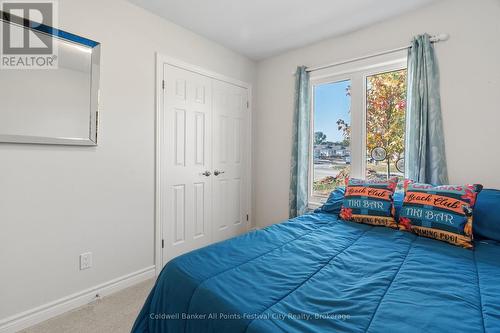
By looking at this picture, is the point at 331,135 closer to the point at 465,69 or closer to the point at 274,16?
the point at 465,69

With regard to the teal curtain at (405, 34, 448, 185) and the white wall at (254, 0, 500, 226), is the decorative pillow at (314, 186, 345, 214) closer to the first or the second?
the teal curtain at (405, 34, 448, 185)

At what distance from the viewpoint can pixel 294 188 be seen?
3061 mm

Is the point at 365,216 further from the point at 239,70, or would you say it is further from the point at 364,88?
the point at 239,70

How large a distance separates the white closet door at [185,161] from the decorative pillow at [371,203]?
5.18 feet

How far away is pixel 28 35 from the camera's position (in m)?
1.68

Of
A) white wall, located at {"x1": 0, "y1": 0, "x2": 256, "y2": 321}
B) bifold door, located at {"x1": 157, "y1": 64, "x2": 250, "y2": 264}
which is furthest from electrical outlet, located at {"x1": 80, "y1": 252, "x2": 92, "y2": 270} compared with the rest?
bifold door, located at {"x1": 157, "y1": 64, "x2": 250, "y2": 264}

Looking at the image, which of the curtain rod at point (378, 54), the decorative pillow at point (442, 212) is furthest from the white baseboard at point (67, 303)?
the curtain rod at point (378, 54)

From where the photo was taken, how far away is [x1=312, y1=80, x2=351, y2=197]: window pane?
2840mm

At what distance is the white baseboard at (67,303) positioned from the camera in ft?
5.37

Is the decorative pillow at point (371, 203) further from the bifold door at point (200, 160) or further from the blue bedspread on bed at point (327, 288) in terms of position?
the bifold door at point (200, 160)

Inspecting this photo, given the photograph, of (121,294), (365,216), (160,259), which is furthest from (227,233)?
(365,216)

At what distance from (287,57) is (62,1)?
92.6 inches

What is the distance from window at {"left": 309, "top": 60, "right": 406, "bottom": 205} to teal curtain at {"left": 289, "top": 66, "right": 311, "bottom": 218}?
0.45ft

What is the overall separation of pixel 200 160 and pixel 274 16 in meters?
1.68
